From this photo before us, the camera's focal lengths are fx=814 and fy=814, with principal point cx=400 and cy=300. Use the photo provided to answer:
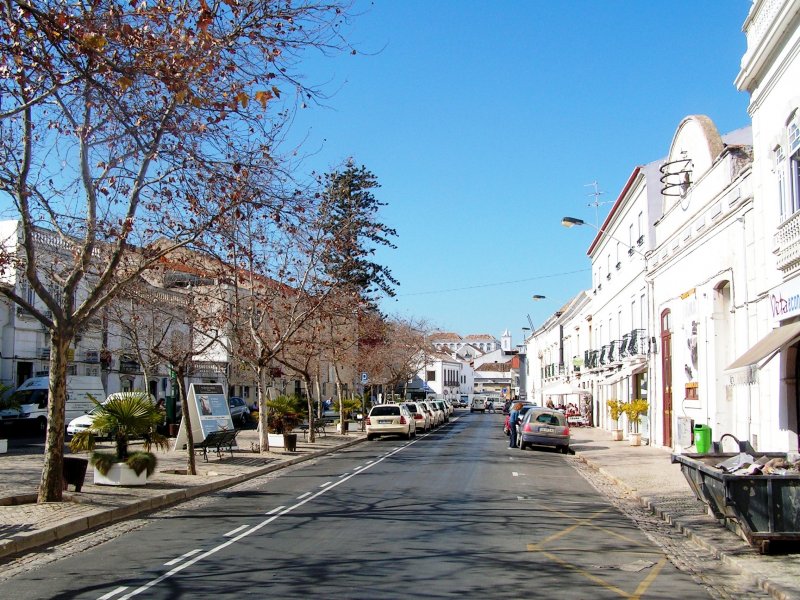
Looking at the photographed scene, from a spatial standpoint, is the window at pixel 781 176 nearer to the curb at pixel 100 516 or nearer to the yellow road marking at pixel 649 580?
the yellow road marking at pixel 649 580

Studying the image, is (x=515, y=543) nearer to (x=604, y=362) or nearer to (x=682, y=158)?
(x=682, y=158)

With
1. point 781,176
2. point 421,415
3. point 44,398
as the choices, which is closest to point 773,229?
point 781,176

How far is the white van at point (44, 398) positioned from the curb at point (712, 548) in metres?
23.5

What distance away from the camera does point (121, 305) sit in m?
31.8

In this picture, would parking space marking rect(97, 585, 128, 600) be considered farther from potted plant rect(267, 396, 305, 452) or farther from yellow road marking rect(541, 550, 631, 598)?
potted plant rect(267, 396, 305, 452)

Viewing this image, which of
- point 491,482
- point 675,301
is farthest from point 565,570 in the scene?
point 675,301

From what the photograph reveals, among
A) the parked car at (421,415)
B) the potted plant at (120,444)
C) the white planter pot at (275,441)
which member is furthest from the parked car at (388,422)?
the potted plant at (120,444)

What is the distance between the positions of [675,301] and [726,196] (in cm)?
625

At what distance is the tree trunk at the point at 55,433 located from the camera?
42.3 ft

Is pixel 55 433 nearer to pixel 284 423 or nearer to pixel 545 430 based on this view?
pixel 284 423

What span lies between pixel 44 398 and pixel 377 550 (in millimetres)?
29948

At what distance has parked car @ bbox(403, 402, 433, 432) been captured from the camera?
4066 cm

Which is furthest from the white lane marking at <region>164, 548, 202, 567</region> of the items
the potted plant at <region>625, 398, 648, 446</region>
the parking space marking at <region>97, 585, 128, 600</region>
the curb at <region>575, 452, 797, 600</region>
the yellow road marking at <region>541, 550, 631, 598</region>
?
Result: the potted plant at <region>625, 398, 648, 446</region>

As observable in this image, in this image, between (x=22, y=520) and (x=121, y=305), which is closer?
(x=22, y=520)
